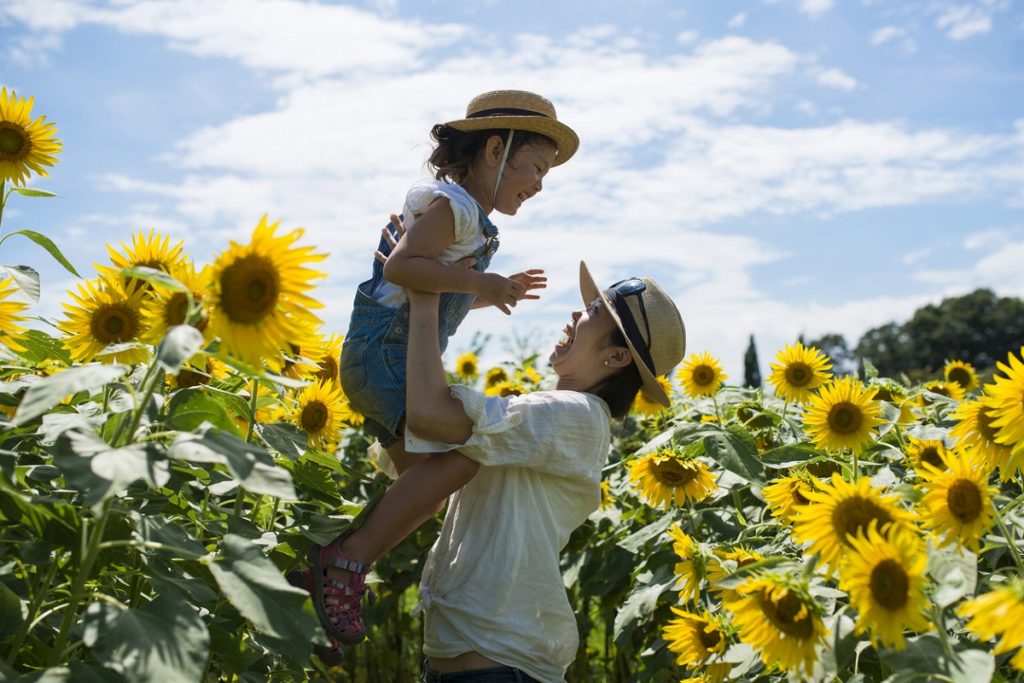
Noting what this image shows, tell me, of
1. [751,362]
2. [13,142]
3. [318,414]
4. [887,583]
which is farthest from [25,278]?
[751,362]

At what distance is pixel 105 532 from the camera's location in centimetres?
177

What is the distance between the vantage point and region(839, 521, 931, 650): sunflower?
1690mm

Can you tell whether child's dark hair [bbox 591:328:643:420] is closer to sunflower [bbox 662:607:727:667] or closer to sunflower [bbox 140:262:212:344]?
sunflower [bbox 662:607:727:667]

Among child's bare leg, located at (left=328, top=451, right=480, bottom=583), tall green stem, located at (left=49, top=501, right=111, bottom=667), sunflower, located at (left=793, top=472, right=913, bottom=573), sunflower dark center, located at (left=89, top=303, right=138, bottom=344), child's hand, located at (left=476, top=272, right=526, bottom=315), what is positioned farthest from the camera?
child's hand, located at (left=476, top=272, right=526, bottom=315)

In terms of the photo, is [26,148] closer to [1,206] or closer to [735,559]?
[1,206]

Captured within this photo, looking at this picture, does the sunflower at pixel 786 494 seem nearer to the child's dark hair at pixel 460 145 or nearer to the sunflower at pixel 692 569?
the sunflower at pixel 692 569

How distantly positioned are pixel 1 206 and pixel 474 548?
152 cm

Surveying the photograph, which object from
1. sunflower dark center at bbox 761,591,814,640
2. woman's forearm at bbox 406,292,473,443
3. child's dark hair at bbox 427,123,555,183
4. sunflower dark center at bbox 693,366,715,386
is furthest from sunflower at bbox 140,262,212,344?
sunflower dark center at bbox 693,366,715,386

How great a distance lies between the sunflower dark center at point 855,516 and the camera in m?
1.81

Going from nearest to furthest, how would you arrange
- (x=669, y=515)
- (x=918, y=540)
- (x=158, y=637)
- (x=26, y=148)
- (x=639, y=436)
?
(x=158, y=637) → (x=918, y=540) → (x=26, y=148) → (x=669, y=515) → (x=639, y=436)

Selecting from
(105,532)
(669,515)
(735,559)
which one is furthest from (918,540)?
(669,515)

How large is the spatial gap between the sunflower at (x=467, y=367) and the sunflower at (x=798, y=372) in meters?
2.47

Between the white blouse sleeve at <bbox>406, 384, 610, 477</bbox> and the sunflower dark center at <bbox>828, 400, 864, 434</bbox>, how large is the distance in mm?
739

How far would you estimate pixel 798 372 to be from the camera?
13.5ft
